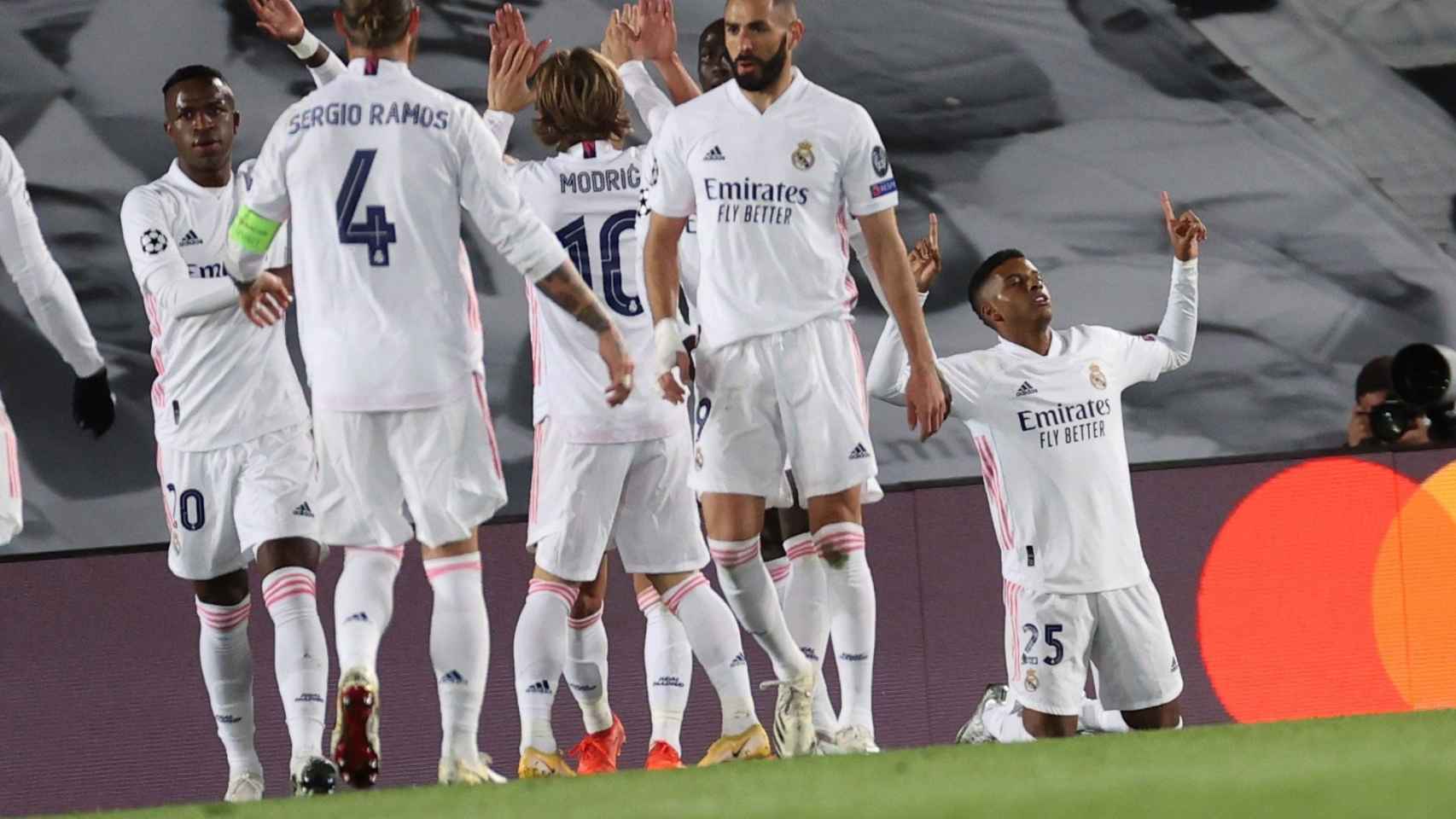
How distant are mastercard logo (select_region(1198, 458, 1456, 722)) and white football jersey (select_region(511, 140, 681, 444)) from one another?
3.30 metres

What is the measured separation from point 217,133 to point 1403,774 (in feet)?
14.2

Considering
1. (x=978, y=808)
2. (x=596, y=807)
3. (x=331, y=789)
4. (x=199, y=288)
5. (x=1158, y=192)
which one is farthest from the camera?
(x=1158, y=192)

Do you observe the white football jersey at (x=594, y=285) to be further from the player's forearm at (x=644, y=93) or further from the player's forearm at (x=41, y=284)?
the player's forearm at (x=41, y=284)

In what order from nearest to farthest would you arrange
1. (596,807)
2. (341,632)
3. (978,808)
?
(978,808) < (596,807) < (341,632)

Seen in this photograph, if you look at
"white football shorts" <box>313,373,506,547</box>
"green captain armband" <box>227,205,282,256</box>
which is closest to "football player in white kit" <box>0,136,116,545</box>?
"green captain armband" <box>227,205,282,256</box>

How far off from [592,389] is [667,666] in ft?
3.84

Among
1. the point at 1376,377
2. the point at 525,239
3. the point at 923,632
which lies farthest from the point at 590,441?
the point at 1376,377

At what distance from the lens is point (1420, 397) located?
28.8 feet

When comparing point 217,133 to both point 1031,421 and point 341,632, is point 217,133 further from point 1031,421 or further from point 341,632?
point 1031,421

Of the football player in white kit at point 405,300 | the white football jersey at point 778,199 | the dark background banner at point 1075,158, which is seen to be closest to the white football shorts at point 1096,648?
the white football jersey at point 778,199

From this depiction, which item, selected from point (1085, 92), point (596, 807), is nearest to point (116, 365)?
point (1085, 92)

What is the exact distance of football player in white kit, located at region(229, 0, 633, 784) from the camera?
16.1ft

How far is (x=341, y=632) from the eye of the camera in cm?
491

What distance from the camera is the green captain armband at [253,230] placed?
5086mm
